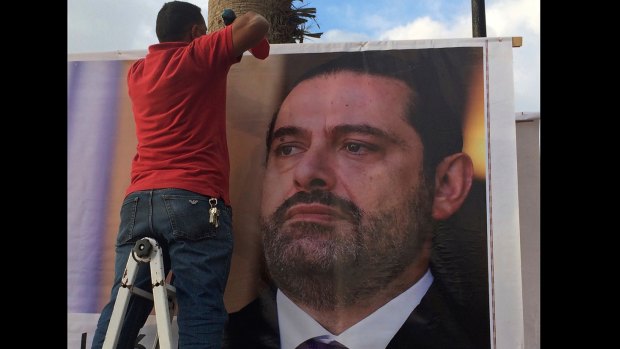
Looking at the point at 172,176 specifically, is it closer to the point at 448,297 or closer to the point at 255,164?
the point at 255,164

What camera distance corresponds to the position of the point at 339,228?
9.11 ft

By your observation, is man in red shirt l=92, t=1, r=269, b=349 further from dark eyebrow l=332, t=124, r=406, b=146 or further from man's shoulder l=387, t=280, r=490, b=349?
man's shoulder l=387, t=280, r=490, b=349

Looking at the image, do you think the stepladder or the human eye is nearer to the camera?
the stepladder

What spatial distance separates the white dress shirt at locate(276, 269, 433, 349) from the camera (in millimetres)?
2693

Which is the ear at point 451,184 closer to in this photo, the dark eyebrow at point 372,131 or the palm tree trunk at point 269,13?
the dark eyebrow at point 372,131

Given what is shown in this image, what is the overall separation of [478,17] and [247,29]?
481 centimetres

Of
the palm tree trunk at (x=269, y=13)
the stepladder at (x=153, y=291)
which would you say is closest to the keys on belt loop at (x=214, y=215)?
the stepladder at (x=153, y=291)

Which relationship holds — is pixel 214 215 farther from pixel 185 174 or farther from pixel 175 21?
pixel 175 21

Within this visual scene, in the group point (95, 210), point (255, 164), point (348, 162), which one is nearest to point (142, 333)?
point (95, 210)

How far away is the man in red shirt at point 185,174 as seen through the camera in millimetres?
2121

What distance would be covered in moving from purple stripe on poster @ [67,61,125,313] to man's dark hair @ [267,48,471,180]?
1.14m

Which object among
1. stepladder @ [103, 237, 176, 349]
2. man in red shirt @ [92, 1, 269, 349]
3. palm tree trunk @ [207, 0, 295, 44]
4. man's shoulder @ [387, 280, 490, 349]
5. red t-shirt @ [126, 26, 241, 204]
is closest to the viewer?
stepladder @ [103, 237, 176, 349]

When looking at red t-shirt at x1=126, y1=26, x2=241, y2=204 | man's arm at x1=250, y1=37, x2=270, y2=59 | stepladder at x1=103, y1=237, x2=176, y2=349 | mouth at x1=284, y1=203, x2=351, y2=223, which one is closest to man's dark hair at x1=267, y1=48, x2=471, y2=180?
mouth at x1=284, y1=203, x2=351, y2=223

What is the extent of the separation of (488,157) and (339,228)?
0.73 metres
